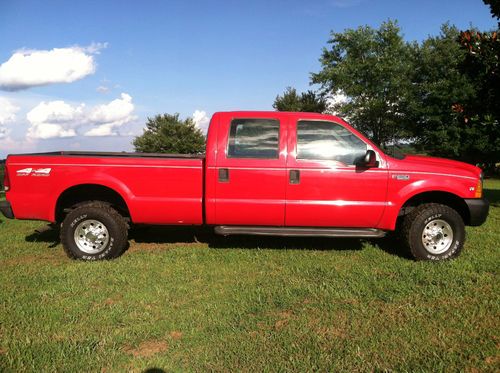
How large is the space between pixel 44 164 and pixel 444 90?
33025 millimetres

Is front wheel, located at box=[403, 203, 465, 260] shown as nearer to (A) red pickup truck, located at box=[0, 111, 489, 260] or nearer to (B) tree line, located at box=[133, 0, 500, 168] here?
(A) red pickup truck, located at box=[0, 111, 489, 260]

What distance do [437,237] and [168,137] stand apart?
5295cm

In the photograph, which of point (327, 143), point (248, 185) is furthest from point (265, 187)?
point (327, 143)

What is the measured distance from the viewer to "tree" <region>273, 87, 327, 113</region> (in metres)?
47.6

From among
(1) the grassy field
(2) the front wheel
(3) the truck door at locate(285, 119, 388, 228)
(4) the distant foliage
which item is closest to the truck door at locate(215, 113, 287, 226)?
(3) the truck door at locate(285, 119, 388, 228)

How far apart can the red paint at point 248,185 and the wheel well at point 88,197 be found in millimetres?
286

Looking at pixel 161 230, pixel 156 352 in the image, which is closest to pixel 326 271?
pixel 156 352

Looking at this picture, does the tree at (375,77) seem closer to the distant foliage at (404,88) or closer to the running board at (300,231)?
the distant foliage at (404,88)

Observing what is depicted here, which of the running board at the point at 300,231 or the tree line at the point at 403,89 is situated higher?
the tree line at the point at 403,89

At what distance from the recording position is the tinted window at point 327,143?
5.39m

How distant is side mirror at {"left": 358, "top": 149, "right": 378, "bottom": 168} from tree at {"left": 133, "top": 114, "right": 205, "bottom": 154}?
5044cm

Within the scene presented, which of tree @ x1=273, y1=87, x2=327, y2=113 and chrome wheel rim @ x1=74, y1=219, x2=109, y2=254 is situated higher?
tree @ x1=273, y1=87, x2=327, y2=113

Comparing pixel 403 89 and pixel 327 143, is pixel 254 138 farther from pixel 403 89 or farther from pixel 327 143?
pixel 403 89

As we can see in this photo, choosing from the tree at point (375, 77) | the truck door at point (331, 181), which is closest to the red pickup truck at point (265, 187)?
the truck door at point (331, 181)
